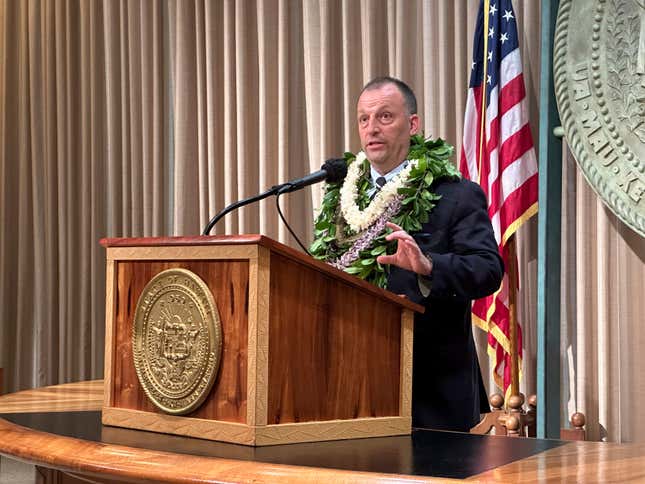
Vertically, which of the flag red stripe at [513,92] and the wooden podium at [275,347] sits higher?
the flag red stripe at [513,92]

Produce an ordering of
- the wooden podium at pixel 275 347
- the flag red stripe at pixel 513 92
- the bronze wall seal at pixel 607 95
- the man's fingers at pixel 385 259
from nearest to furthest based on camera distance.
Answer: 1. the wooden podium at pixel 275 347
2. the man's fingers at pixel 385 259
3. the bronze wall seal at pixel 607 95
4. the flag red stripe at pixel 513 92

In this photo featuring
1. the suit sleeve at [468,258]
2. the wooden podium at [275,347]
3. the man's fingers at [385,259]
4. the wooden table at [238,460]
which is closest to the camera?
the wooden table at [238,460]

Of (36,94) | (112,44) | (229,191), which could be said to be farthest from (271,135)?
(36,94)

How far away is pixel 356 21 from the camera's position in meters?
4.01

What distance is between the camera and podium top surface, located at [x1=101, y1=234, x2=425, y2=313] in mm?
1286

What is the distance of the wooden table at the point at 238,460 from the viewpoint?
1077 mm

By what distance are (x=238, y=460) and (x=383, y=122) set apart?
51.1 inches

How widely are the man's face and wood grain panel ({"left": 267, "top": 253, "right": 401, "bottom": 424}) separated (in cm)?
84

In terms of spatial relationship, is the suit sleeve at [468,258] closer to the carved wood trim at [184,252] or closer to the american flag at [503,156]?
the carved wood trim at [184,252]

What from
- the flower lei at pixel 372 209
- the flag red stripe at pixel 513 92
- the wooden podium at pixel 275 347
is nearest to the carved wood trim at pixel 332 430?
the wooden podium at pixel 275 347

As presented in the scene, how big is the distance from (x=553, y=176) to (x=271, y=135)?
1.65 meters

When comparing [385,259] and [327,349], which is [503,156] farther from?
[327,349]

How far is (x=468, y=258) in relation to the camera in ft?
6.38

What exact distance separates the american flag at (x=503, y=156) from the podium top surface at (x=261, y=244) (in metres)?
1.79
